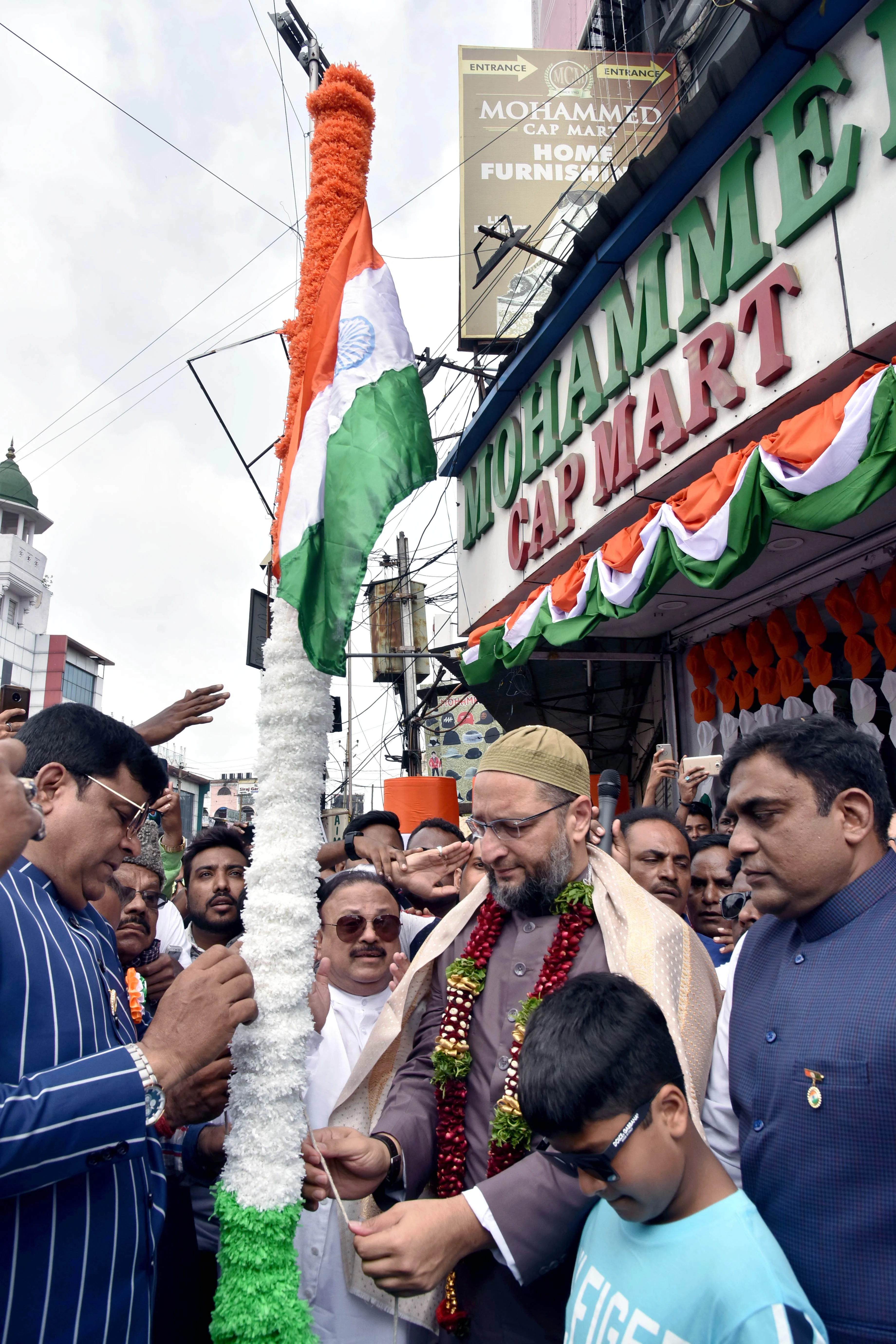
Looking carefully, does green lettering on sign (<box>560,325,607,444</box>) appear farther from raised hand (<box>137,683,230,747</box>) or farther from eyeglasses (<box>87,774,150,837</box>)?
eyeglasses (<box>87,774,150,837</box>)

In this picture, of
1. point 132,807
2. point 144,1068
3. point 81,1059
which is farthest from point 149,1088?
point 132,807

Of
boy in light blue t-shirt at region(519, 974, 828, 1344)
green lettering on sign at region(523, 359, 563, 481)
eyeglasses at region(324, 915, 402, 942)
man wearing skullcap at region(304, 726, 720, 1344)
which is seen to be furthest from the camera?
green lettering on sign at region(523, 359, 563, 481)

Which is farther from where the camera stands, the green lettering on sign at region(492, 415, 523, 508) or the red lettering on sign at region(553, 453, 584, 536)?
the green lettering on sign at region(492, 415, 523, 508)

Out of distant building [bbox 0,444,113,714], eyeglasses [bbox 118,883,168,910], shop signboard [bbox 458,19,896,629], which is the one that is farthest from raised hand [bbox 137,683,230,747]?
distant building [bbox 0,444,113,714]

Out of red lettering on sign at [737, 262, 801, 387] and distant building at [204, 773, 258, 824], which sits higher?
distant building at [204, 773, 258, 824]

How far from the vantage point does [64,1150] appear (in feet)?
4.48

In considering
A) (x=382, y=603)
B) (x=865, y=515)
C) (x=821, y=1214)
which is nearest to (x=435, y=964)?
(x=821, y=1214)

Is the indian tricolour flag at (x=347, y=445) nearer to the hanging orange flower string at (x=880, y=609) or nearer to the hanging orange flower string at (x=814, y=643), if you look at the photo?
the hanging orange flower string at (x=880, y=609)

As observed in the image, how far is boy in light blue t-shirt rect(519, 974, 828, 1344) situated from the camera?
1.25m

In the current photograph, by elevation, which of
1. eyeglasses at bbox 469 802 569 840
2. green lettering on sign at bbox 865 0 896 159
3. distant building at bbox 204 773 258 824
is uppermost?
distant building at bbox 204 773 258 824

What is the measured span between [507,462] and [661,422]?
309cm

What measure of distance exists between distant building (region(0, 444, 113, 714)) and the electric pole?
67.5 ft

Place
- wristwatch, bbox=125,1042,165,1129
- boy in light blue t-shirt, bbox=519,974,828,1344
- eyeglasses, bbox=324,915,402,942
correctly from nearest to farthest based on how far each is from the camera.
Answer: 1. boy in light blue t-shirt, bbox=519,974,828,1344
2. wristwatch, bbox=125,1042,165,1129
3. eyeglasses, bbox=324,915,402,942

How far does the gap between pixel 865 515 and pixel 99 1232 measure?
16.6ft
